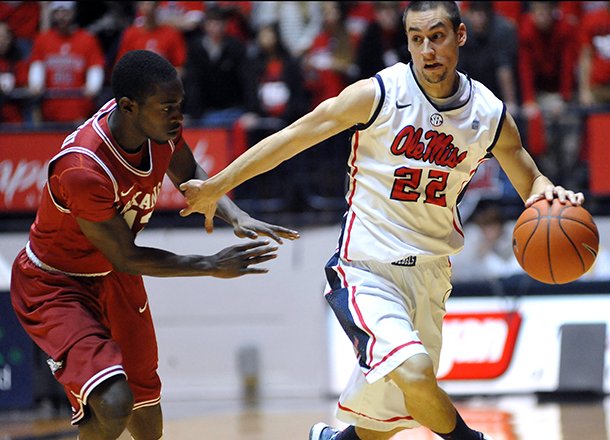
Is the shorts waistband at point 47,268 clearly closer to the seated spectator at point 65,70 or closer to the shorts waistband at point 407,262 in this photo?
the shorts waistband at point 407,262

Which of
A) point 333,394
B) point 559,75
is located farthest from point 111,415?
point 559,75

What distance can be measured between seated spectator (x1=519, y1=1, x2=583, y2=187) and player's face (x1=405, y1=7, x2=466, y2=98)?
583cm

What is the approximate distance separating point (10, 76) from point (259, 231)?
751cm

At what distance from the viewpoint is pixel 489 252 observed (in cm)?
1057

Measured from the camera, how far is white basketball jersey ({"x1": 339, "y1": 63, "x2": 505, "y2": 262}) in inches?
198

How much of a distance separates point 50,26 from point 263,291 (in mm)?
4101

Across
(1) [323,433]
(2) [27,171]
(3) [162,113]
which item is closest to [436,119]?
(3) [162,113]

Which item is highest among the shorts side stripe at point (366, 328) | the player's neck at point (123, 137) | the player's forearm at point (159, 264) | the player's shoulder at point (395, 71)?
the player's shoulder at point (395, 71)

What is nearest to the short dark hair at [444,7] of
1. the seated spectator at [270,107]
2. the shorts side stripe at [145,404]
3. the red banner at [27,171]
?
the shorts side stripe at [145,404]

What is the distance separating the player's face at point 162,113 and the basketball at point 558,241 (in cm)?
176

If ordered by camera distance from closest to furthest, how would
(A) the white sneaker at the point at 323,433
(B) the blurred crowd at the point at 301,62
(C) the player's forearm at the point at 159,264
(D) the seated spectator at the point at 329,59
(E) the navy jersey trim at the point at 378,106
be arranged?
(C) the player's forearm at the point at 159,264
(E) the navy jersey trim at the point at 378,106
(A) the white sneaker at the point at 323,433
(B) the blurred crowd at the point at 301,62
(D) the seated spectator at the point at 329,59

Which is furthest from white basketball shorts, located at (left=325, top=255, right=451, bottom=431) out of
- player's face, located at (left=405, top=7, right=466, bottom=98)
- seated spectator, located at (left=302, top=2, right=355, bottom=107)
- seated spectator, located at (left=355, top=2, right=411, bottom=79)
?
seated spectator, located at (left=302, top=2, right=355, bottom=107)

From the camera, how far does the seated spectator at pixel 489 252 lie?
10406 mm

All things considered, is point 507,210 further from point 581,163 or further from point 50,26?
point 50,26
